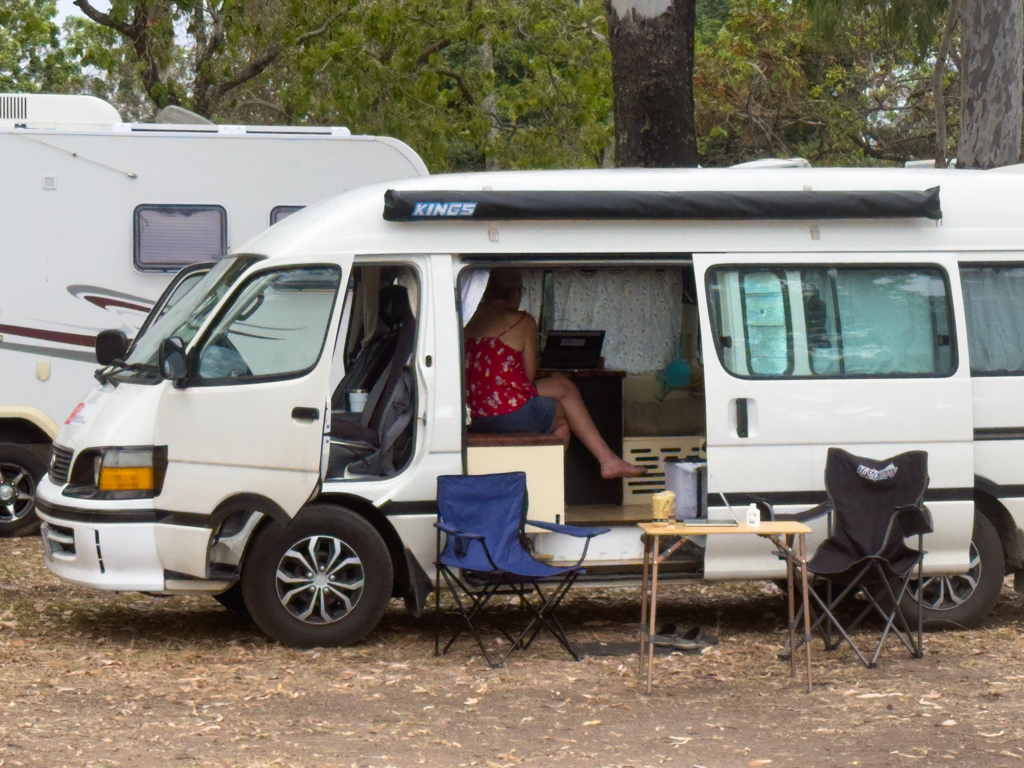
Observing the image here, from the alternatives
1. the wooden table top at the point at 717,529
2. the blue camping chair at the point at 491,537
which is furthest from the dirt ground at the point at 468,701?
the wooden table top at the point at 717,529

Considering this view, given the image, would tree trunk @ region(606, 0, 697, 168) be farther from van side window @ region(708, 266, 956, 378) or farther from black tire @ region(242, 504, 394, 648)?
black tire @ region(242, 504, 394, 648)

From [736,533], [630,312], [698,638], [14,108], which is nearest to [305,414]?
[736,533]

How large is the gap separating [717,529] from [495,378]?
169cm

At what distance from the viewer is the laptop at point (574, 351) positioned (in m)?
8.80

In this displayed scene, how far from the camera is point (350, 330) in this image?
8.41 metres

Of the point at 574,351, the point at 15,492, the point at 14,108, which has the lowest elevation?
the point at 15,492

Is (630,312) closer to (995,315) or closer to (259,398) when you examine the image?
(995,315)

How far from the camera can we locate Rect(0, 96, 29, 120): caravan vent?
1038 centimetres

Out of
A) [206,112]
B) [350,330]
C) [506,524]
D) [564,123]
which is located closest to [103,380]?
[350,330]

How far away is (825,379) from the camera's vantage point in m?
7.33

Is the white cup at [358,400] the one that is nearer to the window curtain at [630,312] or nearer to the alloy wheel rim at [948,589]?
the window curtain at [630,312]

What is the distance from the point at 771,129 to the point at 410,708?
20.3m

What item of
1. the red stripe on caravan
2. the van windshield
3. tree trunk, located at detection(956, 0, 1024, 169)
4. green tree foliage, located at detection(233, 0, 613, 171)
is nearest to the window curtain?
the van windshield

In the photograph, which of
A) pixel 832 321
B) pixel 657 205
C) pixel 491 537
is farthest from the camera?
pixel 832 321
